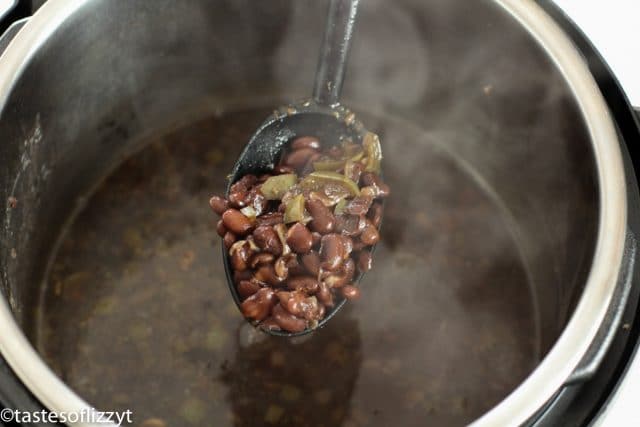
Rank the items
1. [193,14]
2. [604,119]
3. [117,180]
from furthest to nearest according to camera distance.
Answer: [117,180]
[193,14]
[604,119]

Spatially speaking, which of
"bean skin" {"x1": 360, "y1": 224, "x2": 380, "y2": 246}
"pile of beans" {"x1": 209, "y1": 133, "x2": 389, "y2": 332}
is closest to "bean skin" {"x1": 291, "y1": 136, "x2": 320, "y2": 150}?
"pile of beans" {"x1": 209, "y1": 133, "x2": 389, "y2": 332}

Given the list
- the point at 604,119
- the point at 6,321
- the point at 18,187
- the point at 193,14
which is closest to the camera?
the point at 6,321

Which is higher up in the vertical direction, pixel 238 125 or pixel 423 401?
pixel 238 125

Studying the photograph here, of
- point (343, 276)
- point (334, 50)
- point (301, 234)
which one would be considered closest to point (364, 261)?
point (343, 276)

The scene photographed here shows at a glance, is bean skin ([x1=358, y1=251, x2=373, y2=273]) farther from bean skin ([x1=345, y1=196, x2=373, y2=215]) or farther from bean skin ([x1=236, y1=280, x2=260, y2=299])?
bean skin ([x1=236, y1=280, x2=260, y2=299])

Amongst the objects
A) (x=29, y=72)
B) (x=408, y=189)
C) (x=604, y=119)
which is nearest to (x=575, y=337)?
(x=604, y=119)

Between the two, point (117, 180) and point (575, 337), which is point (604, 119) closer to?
point (575, 337)
